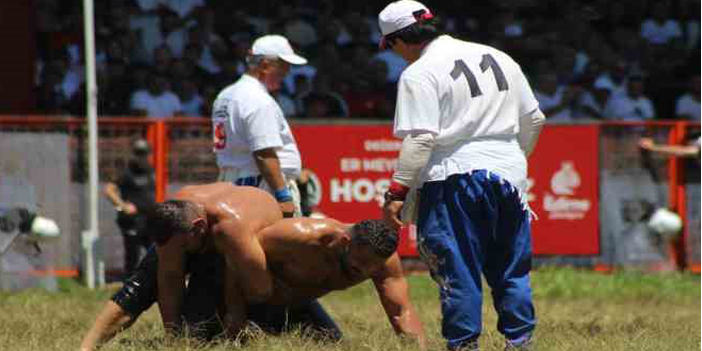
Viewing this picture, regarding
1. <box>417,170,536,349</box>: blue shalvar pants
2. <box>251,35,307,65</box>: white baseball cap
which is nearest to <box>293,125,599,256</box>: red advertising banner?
<box>251,35,307,65</box>: white baseball cap

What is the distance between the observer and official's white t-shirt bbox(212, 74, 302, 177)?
8789 mm

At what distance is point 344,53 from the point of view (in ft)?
53.4

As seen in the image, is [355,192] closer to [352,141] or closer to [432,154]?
[352,141]

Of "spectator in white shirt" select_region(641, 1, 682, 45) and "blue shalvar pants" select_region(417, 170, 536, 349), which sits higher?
"spectator in white shirt" select_region(641, 1, 682, 45)

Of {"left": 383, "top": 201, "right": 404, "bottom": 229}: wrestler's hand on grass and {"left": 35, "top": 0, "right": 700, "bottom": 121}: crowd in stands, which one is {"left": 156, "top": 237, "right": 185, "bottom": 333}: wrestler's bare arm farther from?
{"left": 35, "top": 0, "right": 700, "bottom": 121}: crowd in stands

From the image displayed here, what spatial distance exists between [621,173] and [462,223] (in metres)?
7.25

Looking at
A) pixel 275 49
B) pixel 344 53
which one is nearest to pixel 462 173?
pixel 275 49

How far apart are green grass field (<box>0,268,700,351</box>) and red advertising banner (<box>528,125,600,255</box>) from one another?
0.35m

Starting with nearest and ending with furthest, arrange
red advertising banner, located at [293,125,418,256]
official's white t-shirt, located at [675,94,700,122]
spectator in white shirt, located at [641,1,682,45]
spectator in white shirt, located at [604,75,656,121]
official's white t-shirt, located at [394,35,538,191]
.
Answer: official's white t-shirt, located at [394,35,538,191]
red advertising banner, located at [293,125,418,256]
spectator in white shirt, located at [604,75,656,121]
official's white t-shirt, located at [675,94,700,122]
spectator in white shirt, located at [641,1,682,45]

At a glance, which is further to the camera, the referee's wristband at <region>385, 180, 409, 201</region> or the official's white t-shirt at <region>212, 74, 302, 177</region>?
the official's white t-shirt at <region>212, 74, 302, 177</region>

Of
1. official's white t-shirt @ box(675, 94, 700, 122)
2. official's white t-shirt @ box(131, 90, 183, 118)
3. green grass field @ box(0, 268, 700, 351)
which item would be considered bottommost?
green grass field @ box(0, 268, 700, 351)

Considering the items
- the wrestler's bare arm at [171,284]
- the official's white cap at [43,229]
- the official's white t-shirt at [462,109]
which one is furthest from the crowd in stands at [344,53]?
the official's white t-shirt at [462,109]

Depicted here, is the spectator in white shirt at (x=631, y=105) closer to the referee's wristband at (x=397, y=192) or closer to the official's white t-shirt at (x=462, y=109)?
the official's white t-shirt at (x=462, y=109)

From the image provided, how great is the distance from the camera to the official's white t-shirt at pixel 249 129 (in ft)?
28.8
